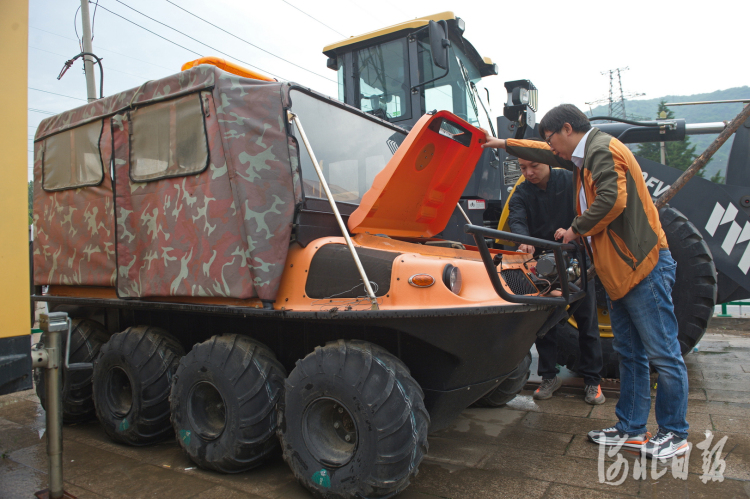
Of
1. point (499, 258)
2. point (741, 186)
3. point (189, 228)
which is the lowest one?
point (499, 258)

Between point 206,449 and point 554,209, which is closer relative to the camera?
point 206,449

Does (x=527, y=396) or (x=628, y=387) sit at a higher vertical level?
(x=628, y=387)

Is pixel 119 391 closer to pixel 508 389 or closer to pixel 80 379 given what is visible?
pixel 80 379

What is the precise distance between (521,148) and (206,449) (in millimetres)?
2956

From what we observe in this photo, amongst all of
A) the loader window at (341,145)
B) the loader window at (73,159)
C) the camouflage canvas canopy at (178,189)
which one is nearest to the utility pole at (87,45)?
the loader window at (73,159)

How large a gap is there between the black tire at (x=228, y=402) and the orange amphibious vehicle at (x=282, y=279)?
0.01 metres

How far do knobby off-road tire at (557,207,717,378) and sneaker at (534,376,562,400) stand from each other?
65cm

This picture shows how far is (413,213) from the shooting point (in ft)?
12.9

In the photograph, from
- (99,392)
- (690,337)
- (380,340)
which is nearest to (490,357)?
(380,340)

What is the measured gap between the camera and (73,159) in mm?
4395

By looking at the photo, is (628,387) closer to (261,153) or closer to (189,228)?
(261,153)

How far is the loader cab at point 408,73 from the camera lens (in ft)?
21.0

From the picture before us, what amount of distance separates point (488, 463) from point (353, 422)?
1.05 m

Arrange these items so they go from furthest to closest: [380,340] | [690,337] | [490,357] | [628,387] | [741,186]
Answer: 1. [741,186]
2. [690,337]
3. [628,387]
4. [380,340]
5. [490,357]
